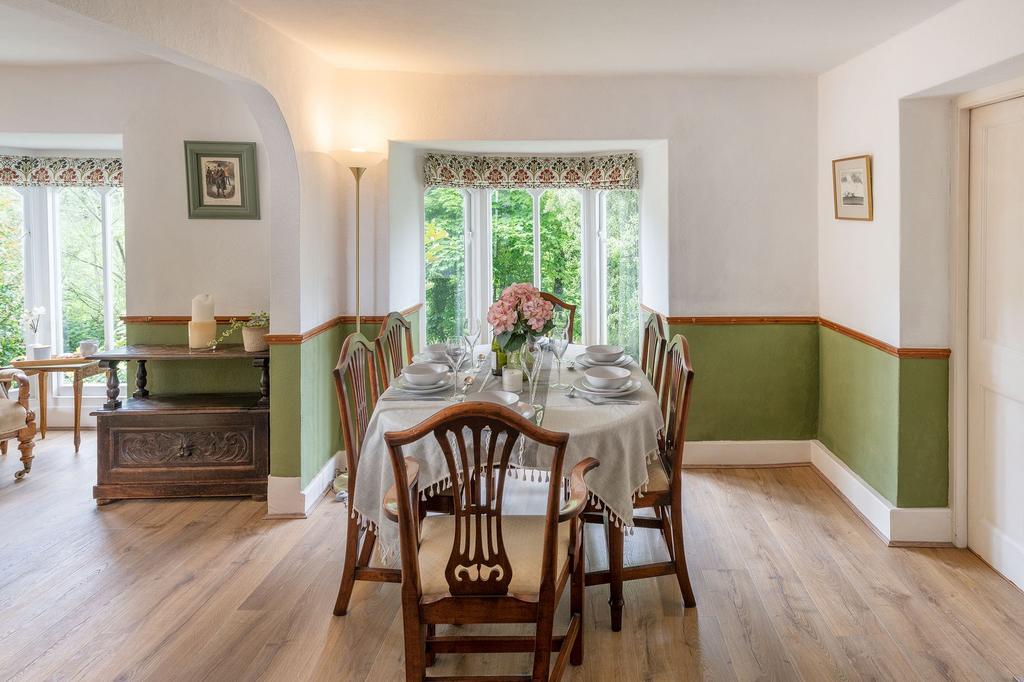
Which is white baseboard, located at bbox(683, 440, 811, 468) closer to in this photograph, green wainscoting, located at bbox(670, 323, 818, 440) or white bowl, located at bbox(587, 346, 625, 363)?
green wainscoting, located at bbox(670, 323, 818, 440)

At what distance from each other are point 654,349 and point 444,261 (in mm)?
2178

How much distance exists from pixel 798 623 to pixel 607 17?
2.57m

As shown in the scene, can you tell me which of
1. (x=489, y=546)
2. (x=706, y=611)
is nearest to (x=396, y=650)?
(x=489, y=546)

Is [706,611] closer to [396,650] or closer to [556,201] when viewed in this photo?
[396,650]

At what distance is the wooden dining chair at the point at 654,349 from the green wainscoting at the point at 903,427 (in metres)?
1.06

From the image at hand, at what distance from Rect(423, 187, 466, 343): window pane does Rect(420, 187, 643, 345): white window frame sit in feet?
0.15

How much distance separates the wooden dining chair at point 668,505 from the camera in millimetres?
3025

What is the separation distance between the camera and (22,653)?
2855 mm

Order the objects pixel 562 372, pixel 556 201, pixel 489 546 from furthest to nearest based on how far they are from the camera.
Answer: pixel 556 201, pixel 562 372, pixel 489 546

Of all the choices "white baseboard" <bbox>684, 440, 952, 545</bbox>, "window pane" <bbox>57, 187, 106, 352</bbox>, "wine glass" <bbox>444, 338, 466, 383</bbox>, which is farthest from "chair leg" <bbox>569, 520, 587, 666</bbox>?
"window pane" <bbox>57, 187, 106, 352</bbox>

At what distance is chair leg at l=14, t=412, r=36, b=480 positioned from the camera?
494cm

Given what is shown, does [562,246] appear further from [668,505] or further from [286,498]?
[668,505]

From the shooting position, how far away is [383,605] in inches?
127

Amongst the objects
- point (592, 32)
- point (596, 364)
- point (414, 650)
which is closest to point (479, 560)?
point (414, 650)
